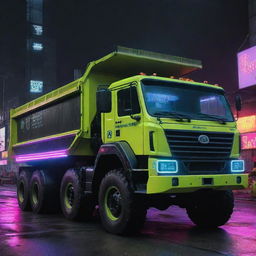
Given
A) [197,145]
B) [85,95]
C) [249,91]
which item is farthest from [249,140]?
[197,145]

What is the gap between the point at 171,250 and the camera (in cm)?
702

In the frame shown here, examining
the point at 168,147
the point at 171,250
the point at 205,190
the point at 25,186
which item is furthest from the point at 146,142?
the point at 25,186

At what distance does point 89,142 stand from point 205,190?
3386 millimetres

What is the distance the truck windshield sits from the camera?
857cm

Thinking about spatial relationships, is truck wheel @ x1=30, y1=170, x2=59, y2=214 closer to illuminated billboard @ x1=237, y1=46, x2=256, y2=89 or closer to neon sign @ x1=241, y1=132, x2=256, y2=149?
neon sign @ x1=241, y1=132, x2=256, y2=149

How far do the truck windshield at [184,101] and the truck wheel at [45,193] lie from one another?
16.9ft

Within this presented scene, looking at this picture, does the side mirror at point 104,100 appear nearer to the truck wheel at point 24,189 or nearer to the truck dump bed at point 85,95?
the truck dump bed at point 85,95

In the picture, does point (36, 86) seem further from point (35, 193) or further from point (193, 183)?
point (193, 183)

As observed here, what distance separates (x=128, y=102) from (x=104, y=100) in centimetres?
57

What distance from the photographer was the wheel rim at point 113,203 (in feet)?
28.3

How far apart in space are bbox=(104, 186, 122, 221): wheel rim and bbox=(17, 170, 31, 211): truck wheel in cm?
551

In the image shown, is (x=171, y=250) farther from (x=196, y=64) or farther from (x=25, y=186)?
(x=25, y=186)

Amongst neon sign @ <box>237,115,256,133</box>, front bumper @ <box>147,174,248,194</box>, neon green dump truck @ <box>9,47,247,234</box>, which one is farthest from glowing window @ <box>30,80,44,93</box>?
front bumper @ <box>147,174,248,194</box>

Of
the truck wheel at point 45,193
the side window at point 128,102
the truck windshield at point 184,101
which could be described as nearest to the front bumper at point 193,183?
the truck windshield at point 184,101
